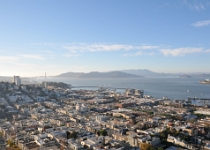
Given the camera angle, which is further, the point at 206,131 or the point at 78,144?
the point at 206,131

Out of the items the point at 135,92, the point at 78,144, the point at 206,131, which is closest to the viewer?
the point at 78,144

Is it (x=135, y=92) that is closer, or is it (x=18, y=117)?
(x=18, y=117)

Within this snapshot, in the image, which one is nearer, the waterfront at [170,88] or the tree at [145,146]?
the tree at [145,146]

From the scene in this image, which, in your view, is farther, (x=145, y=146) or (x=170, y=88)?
(x=170, y=88)

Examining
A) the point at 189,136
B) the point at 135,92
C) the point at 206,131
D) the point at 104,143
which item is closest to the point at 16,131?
the point at 104,143

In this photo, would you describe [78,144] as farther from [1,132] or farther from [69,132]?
[1,132]

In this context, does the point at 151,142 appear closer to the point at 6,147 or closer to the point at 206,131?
the point at 206,131

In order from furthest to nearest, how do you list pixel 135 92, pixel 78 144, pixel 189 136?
pixel 135 92 → pixel 189 136 → pixel 78 144

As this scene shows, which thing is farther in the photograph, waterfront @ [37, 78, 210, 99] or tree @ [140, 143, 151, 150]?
waterfront @ [37, 78, 210, 99]

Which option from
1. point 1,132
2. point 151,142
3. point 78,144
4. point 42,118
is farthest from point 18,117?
point 151,142
